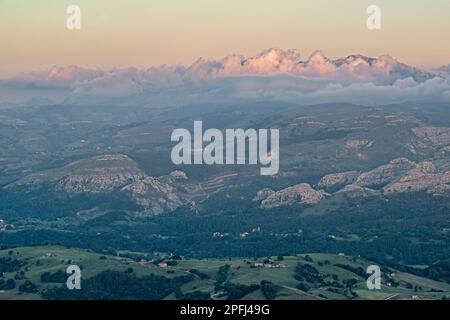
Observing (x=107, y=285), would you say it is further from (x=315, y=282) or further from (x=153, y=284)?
(x=315, y=282)
